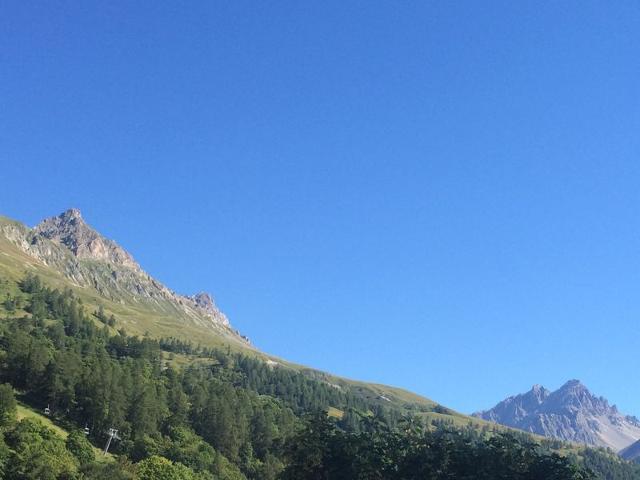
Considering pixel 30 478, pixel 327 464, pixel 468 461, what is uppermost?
pixel 468 461

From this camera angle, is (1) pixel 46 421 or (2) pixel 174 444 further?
(2) pixel 174 444

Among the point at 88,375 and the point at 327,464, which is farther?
the point at 88,375

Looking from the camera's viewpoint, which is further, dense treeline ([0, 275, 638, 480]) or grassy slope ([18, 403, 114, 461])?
grassy slope ([18, 403, 114, 461])

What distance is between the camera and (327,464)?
80.9 metres

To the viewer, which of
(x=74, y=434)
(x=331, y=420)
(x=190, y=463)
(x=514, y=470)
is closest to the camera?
(x=514, y=470)

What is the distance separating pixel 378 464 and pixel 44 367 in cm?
12599

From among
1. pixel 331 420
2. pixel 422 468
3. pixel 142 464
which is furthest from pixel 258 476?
pixel 422 468

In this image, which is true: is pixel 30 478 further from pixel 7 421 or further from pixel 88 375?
pixel 88 375

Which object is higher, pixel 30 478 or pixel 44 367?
pixel 44 367

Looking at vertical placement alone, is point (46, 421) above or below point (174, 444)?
below

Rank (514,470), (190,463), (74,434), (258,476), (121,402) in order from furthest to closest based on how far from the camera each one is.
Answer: (258,476)
(121,402)
(190,463)
(74,434)
(514,470)

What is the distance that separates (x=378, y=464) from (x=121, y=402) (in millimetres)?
110130

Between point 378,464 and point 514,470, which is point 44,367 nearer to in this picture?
point 378,464

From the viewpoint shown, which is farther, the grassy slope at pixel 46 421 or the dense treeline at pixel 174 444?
the grassy slope at pixel 46 421
